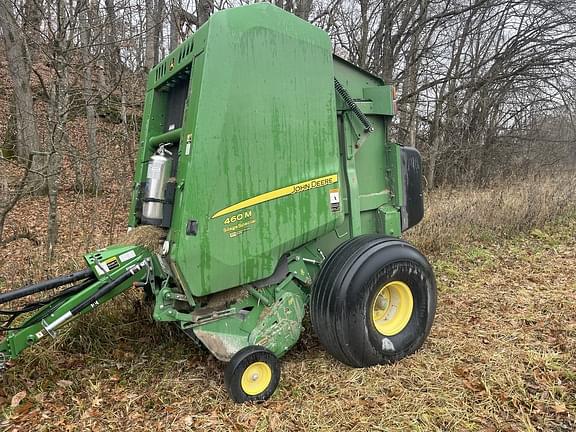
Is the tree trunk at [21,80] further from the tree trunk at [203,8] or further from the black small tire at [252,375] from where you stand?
the black small tire at [252,375]

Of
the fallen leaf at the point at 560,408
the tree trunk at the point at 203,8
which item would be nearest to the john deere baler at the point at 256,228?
the fallen leaf at the point at 560,408

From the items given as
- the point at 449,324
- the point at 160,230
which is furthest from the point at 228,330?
the point at 449,324

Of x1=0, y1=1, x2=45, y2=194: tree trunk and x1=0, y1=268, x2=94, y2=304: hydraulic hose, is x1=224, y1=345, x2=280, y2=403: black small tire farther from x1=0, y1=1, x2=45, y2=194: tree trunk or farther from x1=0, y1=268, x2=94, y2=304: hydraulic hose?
x1=0, y1=1, x2=45, y2=194: tree trunk

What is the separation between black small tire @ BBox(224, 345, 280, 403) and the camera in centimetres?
267

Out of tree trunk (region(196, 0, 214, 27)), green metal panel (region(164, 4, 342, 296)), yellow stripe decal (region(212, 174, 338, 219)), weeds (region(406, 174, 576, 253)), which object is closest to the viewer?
green metal panel (region(164, 4, 342, 296))

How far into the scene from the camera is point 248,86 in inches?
107

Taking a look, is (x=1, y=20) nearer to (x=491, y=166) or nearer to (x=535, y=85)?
(x=535, y=85)

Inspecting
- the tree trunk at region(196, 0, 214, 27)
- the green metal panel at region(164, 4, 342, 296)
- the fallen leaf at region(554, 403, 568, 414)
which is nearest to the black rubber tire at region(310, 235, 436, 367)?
the green metal panel at region(164, 4, 342, 296)

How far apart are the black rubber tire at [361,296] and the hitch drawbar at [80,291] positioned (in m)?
1.17

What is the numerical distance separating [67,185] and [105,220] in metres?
2.54

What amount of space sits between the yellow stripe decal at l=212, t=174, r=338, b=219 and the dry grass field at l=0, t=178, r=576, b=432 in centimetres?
117

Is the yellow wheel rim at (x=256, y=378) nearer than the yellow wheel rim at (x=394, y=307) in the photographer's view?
Yes

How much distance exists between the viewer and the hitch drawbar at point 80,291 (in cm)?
262

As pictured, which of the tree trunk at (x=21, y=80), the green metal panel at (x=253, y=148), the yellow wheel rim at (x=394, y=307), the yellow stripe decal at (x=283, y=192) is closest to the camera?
the green metal panel at (x=253, y=148)
